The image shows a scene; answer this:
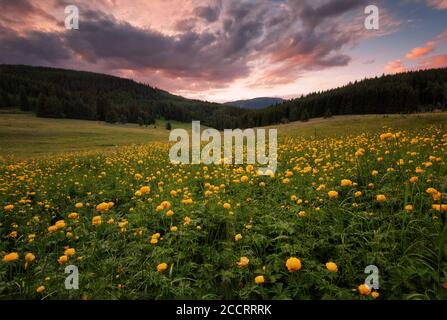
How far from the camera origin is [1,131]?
32.4 metres

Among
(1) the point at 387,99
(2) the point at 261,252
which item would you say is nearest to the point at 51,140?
(2) the point at 261,252

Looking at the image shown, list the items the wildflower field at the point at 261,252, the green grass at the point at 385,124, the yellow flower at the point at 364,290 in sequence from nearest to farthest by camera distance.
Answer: the yellow flower at the point at 364,290 < the wildflower field at the point at 261,252 < the green grass at the point at 385,124

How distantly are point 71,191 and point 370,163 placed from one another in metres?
8.15

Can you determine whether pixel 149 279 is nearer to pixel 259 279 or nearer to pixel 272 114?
pixel 259 279

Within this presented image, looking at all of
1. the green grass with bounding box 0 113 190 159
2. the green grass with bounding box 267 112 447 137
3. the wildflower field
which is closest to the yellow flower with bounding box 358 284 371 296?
the wildflower field

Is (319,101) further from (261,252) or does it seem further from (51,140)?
(261,252)

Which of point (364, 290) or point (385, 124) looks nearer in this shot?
point (364, 290)

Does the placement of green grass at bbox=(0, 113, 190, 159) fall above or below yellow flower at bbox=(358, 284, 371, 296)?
above

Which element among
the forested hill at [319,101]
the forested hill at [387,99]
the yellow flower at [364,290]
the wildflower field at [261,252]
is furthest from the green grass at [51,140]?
the forested hill at [387,99]

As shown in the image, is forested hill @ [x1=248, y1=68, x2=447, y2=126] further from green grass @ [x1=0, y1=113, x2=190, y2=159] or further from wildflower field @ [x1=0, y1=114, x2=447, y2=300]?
wildflower field @ [x1=0, y1=114, x2=447, y2=300]

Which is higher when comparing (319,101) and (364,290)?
(319,101)

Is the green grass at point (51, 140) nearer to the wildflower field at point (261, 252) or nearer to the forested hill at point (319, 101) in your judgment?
the wildflower field at point (261, 252)

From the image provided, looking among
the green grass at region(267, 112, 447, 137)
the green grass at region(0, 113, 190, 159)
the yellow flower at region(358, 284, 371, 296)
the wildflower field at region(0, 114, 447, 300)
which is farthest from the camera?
the green grass at region(0, 113, 190, 159)
